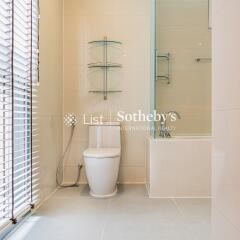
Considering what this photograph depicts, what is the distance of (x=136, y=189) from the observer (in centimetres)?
291

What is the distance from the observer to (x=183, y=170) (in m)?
2.61

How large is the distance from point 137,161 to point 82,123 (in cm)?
81

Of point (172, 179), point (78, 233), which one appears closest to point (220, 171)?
point (78, 233)

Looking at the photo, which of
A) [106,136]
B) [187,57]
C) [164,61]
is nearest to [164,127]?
[106,136]

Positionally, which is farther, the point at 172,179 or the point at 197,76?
the point at 197,76

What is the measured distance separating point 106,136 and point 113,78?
0.71 m

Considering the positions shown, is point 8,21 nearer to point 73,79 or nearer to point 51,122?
point 51,122

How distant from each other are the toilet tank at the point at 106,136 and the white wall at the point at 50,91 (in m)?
0.43

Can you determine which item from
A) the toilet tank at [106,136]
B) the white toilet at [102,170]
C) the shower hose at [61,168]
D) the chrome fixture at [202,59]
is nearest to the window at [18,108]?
the white toilet at [102,170]

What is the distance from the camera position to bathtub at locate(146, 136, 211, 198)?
260 centimetres

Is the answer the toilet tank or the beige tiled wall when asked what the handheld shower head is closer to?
the toilet tank

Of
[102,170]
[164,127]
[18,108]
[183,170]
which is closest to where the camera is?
[18,108]

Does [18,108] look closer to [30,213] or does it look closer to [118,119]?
[30,213]

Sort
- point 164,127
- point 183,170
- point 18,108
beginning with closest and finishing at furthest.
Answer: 1. point 18,108
2. point 183,170
3. point 164,127
